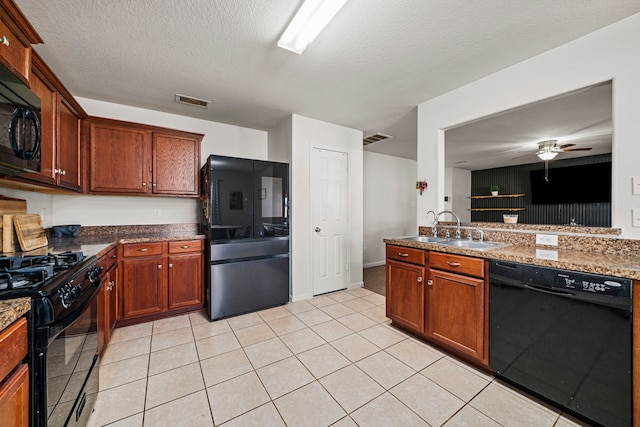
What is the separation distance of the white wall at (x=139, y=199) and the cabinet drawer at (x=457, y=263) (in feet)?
9.57

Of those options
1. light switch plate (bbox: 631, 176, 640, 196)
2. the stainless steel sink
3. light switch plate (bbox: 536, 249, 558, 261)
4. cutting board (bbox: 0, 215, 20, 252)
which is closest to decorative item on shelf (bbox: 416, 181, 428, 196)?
the stainless steel sink

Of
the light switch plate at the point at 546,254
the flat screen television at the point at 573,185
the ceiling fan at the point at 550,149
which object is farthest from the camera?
the flat screen television at the point at 573,185

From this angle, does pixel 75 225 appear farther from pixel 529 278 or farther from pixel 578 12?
pixel 578 12

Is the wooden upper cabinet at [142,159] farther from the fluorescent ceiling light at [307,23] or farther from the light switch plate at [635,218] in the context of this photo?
the light switch plate at [635,218]

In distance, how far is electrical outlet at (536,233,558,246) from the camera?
6.23ft

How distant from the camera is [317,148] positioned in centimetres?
347

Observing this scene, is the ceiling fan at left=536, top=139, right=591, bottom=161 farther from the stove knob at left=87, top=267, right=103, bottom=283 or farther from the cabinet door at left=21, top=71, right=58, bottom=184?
the cabinet door at left=21, top=71, right=58, bottom=184

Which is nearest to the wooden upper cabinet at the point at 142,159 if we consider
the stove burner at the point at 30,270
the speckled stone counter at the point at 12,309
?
the stove burner at the point at 30,270

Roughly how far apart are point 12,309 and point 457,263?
230 centimetres

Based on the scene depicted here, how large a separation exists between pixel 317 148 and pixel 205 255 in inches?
77.5

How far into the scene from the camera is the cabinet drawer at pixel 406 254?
2175mm

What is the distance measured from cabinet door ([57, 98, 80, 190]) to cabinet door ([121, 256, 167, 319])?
34.2 inches

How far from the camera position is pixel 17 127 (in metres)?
1.26

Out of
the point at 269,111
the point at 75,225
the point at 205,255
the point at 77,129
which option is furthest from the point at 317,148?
the point at 75,225
